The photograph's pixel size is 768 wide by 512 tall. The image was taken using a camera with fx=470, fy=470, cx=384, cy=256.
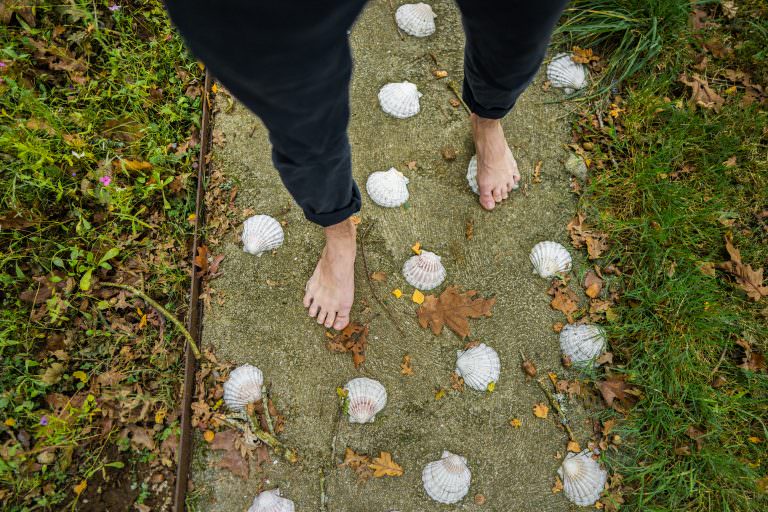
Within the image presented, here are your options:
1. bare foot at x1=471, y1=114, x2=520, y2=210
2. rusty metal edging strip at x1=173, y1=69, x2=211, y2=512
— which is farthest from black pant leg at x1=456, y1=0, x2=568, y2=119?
rusty metal edging strip at x1=173, y1=69, x2=211, y2=512

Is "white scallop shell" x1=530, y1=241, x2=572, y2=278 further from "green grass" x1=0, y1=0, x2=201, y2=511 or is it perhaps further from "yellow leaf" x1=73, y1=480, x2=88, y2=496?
"yellow leaf" x1=73, y1=480, x2=88, y2=496

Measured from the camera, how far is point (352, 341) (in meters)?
2.14

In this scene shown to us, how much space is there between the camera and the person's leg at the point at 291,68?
2.64 ft

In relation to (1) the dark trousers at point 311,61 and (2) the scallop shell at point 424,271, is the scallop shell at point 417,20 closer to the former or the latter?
(1) the dark trousers at point 311,61

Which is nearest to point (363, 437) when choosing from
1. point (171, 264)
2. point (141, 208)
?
point (171, 264)

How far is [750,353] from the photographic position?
2180 mm

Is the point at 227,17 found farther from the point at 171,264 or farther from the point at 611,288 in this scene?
the point at 611,288

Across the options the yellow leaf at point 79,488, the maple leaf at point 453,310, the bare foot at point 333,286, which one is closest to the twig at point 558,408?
the maple leaf at point 453,310

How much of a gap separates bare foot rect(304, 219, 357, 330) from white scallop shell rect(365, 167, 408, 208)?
1.13 ft

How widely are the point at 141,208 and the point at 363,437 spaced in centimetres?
151

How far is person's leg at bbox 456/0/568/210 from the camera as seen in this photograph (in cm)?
121

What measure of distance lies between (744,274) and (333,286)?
199 cm

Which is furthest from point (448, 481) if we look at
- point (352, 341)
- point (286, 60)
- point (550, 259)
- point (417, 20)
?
point (417, 20)

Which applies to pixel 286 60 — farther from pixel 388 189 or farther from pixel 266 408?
pixel 266 408
